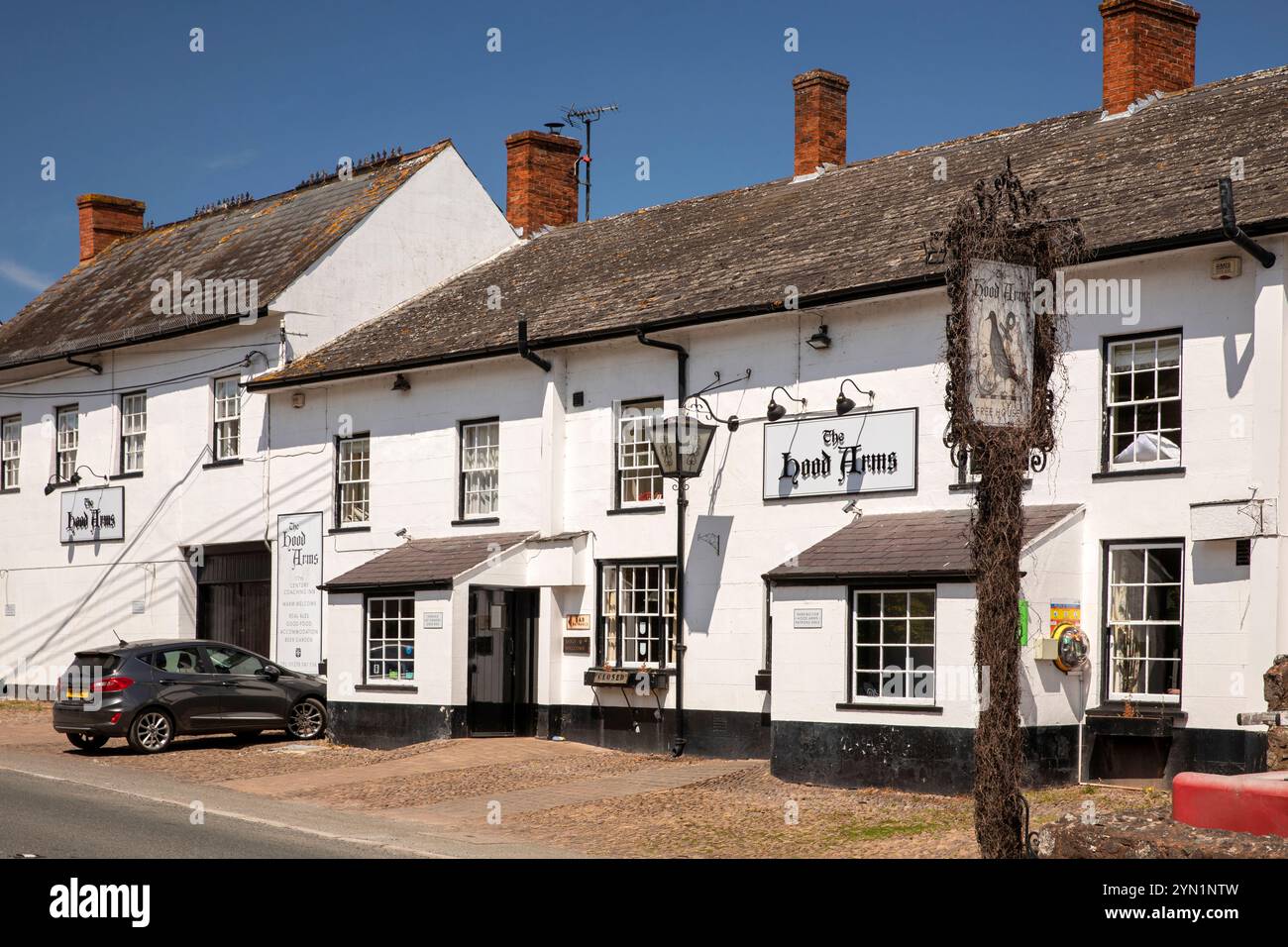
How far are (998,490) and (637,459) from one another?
1138 centimetres

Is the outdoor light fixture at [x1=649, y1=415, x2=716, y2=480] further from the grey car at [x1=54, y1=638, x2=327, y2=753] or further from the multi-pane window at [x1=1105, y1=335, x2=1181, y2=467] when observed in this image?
the grey car at [x1=54, y1=638, x2=327, y2=753]

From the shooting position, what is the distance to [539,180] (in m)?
30.7

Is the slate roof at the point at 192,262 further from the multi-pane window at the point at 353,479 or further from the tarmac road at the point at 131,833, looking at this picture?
the tarmac road at the point at 131,833

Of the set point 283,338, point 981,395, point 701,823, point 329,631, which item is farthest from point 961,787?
point 283,338

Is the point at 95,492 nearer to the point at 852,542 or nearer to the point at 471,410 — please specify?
the point at 471,410

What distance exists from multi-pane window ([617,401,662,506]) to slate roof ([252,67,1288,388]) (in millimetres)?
1229

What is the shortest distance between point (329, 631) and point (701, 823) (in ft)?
32.9

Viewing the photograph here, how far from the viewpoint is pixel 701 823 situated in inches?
607

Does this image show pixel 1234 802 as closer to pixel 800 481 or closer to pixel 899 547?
pixel 899 547

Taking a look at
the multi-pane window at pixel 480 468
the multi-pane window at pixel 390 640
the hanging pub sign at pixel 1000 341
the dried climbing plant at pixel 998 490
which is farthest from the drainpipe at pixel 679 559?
the hanging pub sign at pixel 1000 341

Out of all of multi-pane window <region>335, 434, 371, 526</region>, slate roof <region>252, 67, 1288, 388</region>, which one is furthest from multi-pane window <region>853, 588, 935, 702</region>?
multi-pane window <region>335, 434, 371, 526</region>

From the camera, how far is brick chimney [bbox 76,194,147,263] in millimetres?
37812

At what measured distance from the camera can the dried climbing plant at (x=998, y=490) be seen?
10992 millimetres
